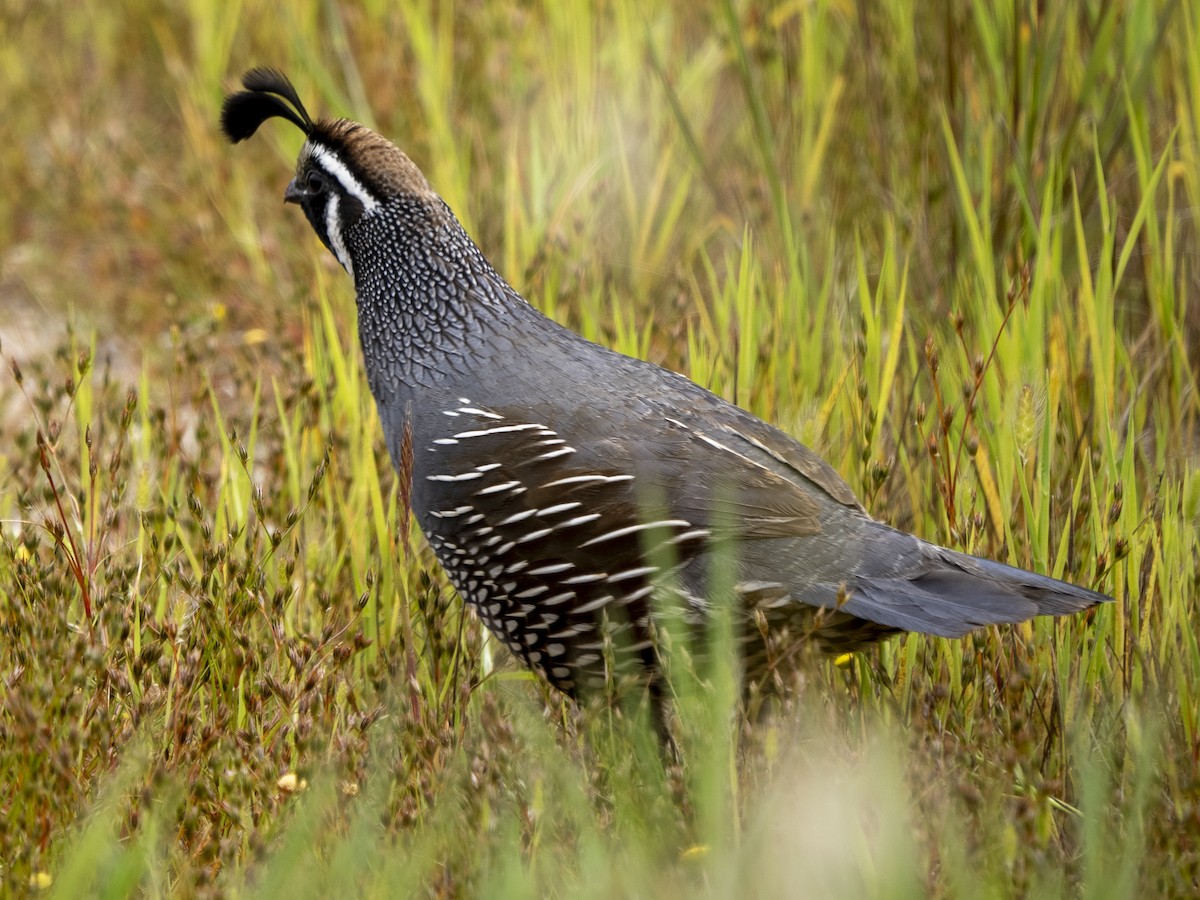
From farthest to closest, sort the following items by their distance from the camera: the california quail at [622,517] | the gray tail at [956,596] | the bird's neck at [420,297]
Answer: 1. the bird's neck at [420,297]
2. the california quail at [622,517]
3. the gray tail at [956,596]

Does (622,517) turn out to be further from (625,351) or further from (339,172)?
(339,172)

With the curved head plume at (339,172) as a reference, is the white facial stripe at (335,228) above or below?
below

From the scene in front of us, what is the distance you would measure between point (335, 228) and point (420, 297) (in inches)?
13.8

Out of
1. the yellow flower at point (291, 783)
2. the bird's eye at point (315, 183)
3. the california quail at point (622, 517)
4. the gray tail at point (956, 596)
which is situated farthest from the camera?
the bird's eye at point (315, 183)

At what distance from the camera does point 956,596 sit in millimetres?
2705

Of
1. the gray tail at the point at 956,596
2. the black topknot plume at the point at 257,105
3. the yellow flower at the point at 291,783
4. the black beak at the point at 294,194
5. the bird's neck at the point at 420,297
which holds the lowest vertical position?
the yellow flower at the point at 291,783

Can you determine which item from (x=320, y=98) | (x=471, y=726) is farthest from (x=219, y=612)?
(x=320, y=98)

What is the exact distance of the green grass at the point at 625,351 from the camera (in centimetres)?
219

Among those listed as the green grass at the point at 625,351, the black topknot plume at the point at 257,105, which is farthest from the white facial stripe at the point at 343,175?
the green grass at the point at 625,351

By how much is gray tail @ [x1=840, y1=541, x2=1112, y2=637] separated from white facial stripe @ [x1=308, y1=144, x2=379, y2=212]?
58.3 inches

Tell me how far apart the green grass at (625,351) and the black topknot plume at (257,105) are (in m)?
0.44

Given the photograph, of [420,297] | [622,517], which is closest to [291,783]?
[622,517]

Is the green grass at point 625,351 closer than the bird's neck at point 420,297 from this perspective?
Yes

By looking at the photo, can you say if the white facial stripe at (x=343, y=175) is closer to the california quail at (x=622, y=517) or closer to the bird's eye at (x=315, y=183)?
the bird's eye at (x=315, y=183)
